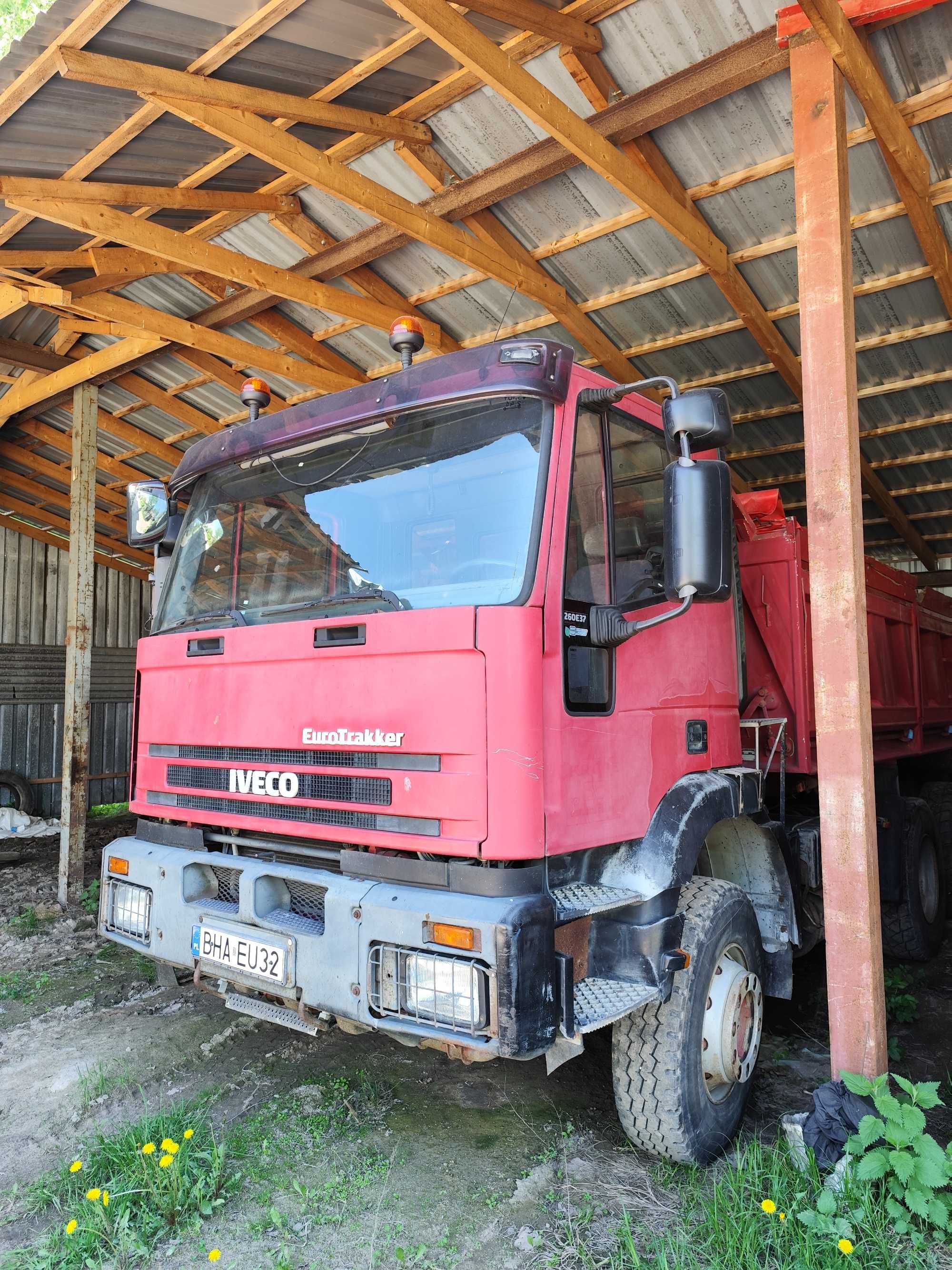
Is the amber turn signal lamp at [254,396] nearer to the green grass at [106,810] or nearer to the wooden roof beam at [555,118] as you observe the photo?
the wooden roof beam at [555,118]

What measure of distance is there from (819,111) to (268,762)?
10.5 feet

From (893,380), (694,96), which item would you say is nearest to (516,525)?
(694,96)

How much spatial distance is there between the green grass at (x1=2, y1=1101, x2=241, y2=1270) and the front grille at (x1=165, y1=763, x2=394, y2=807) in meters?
1.22

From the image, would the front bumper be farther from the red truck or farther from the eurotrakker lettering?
the eurotrakker lettering

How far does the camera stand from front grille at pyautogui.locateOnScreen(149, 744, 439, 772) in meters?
2.70

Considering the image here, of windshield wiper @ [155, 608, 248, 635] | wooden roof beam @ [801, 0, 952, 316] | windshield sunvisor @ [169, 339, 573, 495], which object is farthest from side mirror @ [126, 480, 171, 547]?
wooden roof beam @ [801, 0, 952, 316]

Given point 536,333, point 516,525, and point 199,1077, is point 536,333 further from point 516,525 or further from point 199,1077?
point 199,1077

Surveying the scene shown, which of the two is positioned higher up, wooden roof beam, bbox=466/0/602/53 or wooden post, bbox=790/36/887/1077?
wooden roof beam, bbox=466/0/602/53

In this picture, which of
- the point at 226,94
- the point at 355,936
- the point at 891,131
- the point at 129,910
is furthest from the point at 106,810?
the point at 891,131

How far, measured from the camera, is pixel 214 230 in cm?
645

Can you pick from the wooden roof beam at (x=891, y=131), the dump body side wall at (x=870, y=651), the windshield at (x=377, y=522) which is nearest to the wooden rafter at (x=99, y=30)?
the windshield at (x=377, y=522)

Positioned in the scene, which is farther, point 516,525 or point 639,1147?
point 639,1147

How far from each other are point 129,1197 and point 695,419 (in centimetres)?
305

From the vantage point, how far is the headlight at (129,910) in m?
3.34
